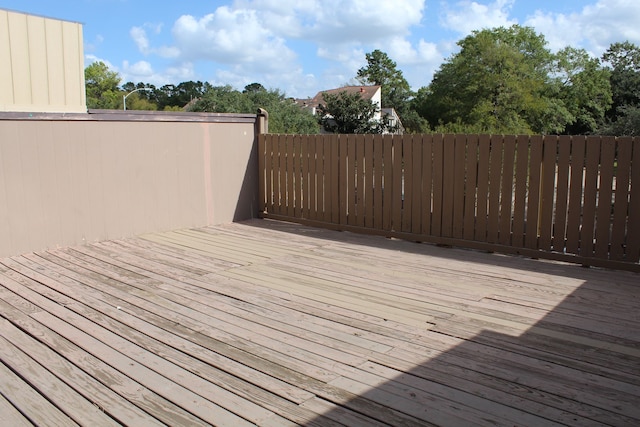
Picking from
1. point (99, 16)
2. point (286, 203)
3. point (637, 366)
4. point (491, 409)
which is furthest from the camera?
point (99, 16)

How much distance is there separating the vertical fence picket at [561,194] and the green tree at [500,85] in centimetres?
3569

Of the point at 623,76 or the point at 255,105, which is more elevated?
the point at 623,76

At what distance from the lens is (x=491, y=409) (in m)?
2.56

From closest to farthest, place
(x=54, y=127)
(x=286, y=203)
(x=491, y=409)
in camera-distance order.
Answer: (x=491, y=409)
(x=54, y=127)
(x=286, y=203)

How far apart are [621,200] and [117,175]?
5.50m

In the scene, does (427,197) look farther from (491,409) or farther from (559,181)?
(491,409)

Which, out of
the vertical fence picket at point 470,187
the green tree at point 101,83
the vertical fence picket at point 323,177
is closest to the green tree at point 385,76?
the green tree at point 101,83

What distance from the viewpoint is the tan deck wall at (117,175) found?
5895mm

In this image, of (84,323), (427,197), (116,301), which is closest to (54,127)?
(116,301)

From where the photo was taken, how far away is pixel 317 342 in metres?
3.42

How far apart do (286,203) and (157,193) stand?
1833 mm

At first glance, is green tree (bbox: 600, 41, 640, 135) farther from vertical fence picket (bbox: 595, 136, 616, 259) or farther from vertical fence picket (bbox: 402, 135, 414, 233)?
vertical fence picket (bbox: 595, 136, 616, 259)

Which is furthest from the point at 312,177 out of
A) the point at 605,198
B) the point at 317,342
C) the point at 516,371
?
the point at 516,371

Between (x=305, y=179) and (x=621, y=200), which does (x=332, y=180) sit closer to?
(x=305, y=179)
